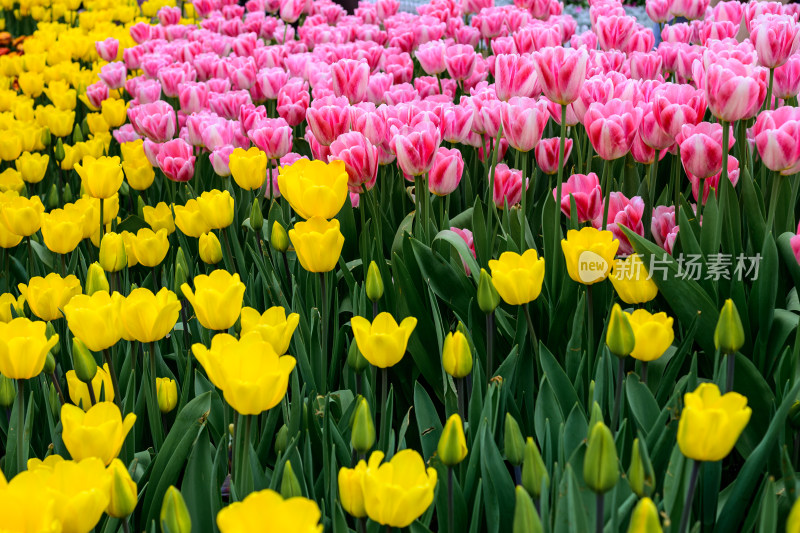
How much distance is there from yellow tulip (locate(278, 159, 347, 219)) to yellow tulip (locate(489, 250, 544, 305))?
14.2 inches

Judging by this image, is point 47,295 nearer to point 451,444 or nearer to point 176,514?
point 176,514

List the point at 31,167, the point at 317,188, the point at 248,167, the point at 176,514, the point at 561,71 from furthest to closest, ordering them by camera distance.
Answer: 1. the point at 31,167
2. the point at 248,167
3. the point at 561,71
4. the point at 317,188
5. the point at 176,514

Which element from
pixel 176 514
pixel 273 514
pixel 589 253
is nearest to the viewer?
pixel 273 514

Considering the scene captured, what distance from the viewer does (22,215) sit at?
1.94 meters

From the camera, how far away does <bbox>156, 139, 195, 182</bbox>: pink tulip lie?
240 centimetres

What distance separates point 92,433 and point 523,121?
1.10 m

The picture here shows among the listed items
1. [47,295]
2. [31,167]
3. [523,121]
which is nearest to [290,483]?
[47,295]

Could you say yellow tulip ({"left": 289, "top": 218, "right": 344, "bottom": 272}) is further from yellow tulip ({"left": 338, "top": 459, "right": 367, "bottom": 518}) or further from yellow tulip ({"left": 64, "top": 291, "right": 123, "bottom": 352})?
yellow tulip ({"left": 338, "top": 459, "right": 367, "bottom": 518})

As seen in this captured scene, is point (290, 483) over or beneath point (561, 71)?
beneath

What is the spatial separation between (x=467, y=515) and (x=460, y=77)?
1796 millimetres

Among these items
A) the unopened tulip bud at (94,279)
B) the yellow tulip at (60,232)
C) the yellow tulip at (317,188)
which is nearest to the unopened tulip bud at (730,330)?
the yellow tulip at (317,188)

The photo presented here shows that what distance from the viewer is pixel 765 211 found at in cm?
187

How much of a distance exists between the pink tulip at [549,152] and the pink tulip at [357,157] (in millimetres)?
448

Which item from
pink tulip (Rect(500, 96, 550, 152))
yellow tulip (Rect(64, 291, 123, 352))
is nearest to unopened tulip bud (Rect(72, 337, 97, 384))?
yellow tulip (Rect(64, 291, 123, 352))
